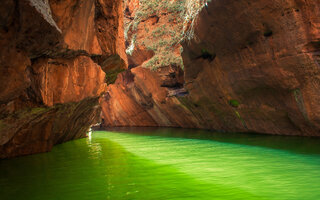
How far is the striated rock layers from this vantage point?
7338 millimetres

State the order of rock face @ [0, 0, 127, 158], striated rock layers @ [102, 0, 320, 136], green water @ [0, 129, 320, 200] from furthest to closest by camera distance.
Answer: striated rock layers @ [102, 0, 320, 136] < green water @ [0, 129, 320, 200] < rock face @ [0, 0, 127, 158]

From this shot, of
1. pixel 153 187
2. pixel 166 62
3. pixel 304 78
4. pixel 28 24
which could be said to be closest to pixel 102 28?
pixel 28 24

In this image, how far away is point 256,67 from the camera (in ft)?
29.4

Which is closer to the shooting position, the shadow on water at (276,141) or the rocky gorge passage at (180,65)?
the rocky gorge passage at (180,65)

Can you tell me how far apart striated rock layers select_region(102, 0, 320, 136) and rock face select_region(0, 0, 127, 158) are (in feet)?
12.4

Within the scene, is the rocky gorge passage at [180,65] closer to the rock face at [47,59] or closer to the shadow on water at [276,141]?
the rock face at [47,59]

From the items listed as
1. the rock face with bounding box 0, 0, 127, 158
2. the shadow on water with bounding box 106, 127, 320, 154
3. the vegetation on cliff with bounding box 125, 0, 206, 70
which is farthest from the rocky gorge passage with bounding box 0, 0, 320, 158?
the shadow on water with bounding box 106, 127, 320, 154

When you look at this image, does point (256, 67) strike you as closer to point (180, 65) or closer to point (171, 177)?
point (171, 177)

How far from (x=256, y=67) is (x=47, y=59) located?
22.7 feet

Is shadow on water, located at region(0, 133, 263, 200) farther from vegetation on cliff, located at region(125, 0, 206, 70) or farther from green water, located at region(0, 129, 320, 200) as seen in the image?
vegetation on cliff, located at region(125, 0, 206, 70)

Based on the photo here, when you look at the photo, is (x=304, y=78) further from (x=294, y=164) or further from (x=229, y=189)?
(x=229, y=189)

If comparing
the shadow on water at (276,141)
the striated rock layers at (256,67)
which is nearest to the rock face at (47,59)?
the striated rock layers at (256,67)

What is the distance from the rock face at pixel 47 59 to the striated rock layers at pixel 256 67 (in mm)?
3785

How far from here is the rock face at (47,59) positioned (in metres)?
3.03
